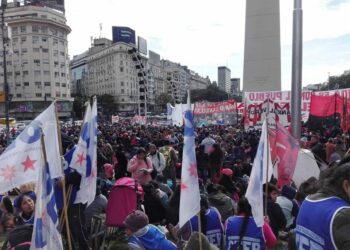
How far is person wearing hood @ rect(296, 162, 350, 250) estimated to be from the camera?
1888mm

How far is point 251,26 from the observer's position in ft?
86.4

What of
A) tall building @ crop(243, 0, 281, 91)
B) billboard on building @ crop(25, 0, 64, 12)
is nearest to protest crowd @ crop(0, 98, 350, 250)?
tall building @ crop(243, 0, 281, 91)

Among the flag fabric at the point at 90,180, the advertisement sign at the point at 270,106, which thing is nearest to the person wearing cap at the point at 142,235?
the flag fabric at the point at 90,180

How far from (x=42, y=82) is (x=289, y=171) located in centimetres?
7694

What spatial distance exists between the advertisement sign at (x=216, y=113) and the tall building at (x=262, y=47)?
4.45 m

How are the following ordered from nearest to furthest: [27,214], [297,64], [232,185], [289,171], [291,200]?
[27,214]
[291,200]
[289,171]
[232,185]
[297,64]

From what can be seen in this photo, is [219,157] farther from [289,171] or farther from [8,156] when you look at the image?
[8,156]

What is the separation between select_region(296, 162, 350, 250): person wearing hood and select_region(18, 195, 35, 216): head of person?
3107mm

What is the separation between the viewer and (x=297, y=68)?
24.3 feet

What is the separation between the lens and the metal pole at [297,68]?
24.1 feet

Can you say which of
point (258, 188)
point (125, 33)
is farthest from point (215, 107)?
point (125, 33)

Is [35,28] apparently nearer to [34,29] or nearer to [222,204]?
[34,29]

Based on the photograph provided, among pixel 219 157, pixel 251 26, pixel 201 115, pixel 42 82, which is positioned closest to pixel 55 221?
pixel 219 157

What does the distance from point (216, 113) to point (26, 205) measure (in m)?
19.1
